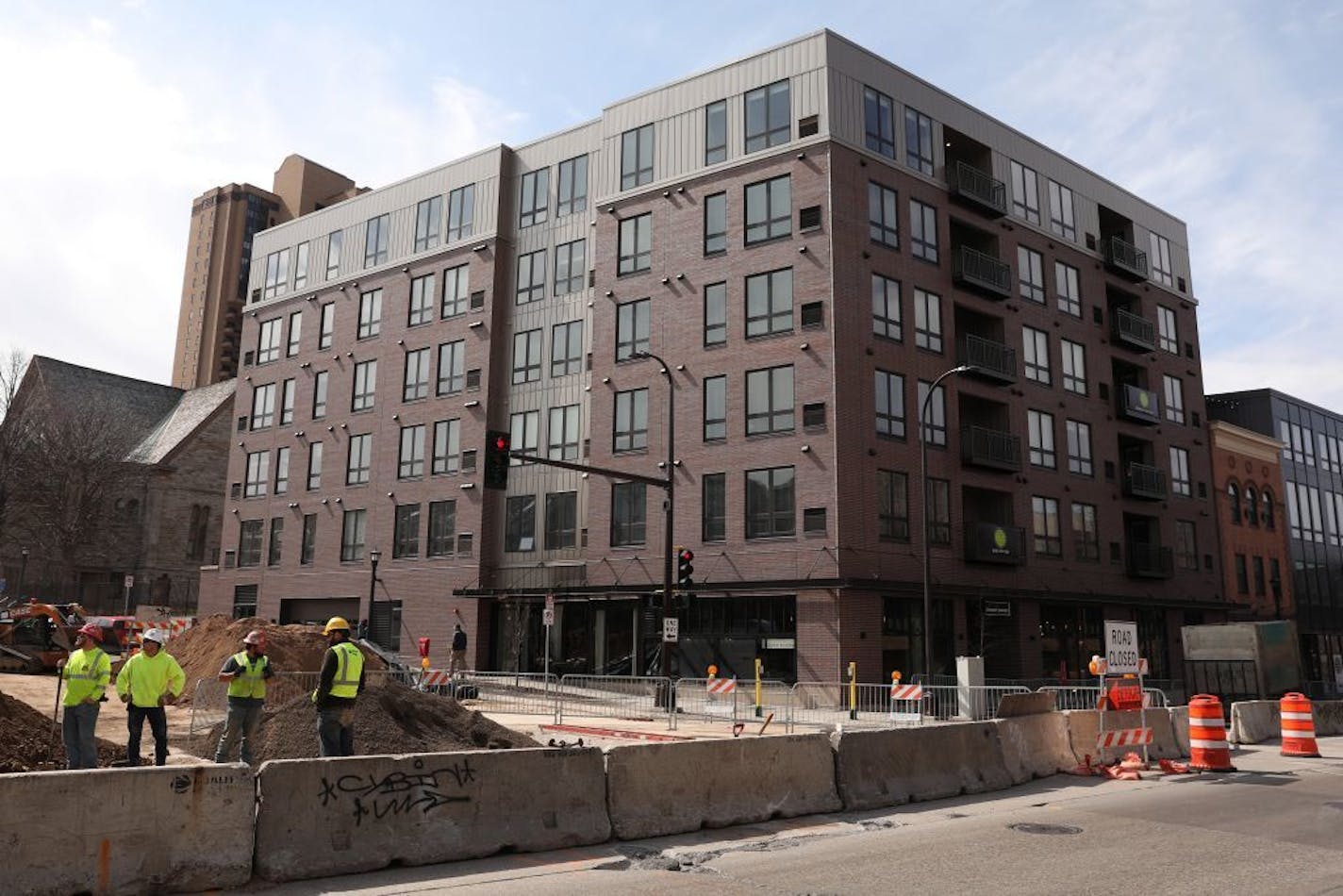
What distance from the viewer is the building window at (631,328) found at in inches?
1484

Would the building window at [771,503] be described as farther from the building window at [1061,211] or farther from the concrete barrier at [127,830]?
the concrete barrier at [127,830]

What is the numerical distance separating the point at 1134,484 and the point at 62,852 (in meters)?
42.7

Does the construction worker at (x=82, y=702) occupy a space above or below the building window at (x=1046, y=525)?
below

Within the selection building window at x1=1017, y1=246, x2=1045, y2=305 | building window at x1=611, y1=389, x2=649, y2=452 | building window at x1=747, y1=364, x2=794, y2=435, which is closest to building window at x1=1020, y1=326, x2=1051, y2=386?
building window at x1=1017, y1=246, x2=1045, y2=305

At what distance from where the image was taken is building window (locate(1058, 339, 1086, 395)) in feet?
137

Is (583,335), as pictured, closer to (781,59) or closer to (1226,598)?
(781,59)

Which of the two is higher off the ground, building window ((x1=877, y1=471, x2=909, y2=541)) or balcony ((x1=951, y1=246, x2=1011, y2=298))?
balcony ((x1=951, y1=246, x2=1011, y2=298))

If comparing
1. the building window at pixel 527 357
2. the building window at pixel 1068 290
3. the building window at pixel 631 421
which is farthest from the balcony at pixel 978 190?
the building window at pixel 527 357

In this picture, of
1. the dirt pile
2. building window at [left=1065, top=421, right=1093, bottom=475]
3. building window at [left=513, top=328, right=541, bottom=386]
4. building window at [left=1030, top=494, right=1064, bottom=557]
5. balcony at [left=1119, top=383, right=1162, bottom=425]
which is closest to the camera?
the dirt pile

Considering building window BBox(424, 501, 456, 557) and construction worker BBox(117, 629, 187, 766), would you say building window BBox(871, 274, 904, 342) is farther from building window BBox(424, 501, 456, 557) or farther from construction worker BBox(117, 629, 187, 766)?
construction worker BBox(117, 629, 187, 766)

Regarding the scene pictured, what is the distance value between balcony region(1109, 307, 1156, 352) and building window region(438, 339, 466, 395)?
91.2ft

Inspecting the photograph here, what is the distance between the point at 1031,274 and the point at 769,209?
12449 millimetres

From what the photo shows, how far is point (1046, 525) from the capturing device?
39.0 metres

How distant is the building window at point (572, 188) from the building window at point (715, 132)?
20.6ft
